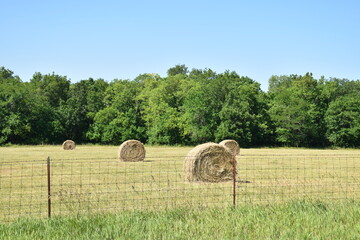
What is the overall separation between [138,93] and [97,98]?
781cm

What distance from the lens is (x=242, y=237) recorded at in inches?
268

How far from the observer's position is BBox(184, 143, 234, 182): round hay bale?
16156 millimetres

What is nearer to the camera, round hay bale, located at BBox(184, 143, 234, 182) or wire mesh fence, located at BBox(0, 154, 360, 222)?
wire mesh fence, located at BBox(0, 154, 360, 222)

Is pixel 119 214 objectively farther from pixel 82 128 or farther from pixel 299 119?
pixel 82 128

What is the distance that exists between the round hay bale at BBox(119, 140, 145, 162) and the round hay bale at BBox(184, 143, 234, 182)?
10.6 meters

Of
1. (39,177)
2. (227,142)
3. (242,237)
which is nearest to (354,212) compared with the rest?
(242,237)

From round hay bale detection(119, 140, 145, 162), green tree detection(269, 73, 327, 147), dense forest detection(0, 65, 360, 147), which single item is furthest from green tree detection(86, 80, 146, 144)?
round hay bale detection(119, 140, 145, 162)

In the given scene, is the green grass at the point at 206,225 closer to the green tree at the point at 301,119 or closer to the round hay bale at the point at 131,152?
the round hay bale at the point at 131,152

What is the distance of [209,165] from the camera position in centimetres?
1645

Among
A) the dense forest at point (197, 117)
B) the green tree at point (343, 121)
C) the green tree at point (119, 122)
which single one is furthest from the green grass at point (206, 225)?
the green tree at point (119, 122)

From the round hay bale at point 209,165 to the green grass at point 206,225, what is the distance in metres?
7.54

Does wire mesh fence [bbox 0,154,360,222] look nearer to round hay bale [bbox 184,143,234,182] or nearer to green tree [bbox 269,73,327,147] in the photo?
round hay bale [bbox 184,143,234,182]

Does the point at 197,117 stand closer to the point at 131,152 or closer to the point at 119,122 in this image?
the point at 119,122

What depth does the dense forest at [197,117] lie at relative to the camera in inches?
2242
